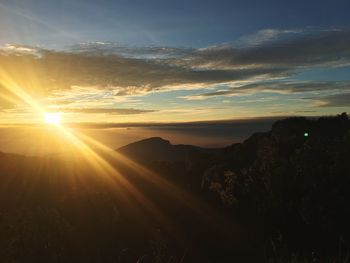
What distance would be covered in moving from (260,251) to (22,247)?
34.1 ft

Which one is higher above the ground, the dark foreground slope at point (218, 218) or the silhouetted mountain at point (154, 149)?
the dark foreground slope at point (218, 218)

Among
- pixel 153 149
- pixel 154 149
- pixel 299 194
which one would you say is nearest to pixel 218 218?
pixel 299 194

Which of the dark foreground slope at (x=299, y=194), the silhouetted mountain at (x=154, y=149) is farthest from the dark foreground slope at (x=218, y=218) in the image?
the silhouetted mountain at (x=154, y=149)

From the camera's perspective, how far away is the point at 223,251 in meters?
17.3

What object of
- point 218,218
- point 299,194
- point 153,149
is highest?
point 299,194

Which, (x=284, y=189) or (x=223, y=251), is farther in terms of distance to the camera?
(x=284, y=189)

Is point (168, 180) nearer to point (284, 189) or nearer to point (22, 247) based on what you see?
point (284, 189)

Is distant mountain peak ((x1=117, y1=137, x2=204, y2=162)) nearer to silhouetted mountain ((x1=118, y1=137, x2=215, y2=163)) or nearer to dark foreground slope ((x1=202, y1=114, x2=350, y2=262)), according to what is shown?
silhouetted mountain ((x1=118, y1=137, x2=215, y2=163))

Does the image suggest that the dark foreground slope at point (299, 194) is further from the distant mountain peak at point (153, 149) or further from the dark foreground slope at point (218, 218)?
the distant mountain peak at point (153, 149)

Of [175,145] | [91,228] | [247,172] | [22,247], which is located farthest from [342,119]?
[175,145]

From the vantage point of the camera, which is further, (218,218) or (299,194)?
(218,218)

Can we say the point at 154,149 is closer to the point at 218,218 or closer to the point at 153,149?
the point at 153,149

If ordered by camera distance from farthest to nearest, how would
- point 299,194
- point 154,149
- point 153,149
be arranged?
point 153,149 < point 154,149 < point 299,194

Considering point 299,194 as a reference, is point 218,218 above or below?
below
